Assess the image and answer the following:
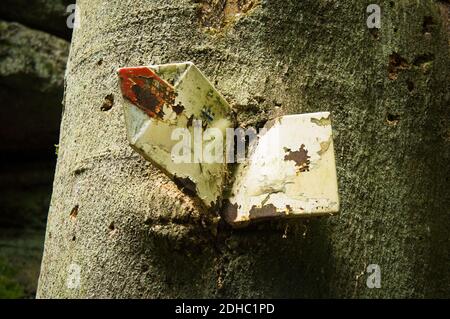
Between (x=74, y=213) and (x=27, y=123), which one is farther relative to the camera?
(x=27, y=123)

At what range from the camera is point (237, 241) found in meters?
0.54

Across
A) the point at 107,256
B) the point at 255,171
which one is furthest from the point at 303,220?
the point at 107,256

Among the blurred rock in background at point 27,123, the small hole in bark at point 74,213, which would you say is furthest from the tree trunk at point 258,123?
the blurred rock in background at point 27,123

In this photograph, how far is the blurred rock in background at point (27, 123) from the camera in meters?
2.05

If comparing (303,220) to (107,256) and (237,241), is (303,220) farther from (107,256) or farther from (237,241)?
(107,256)

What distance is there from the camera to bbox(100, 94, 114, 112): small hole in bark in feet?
2.04

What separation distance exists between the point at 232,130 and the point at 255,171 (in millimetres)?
46

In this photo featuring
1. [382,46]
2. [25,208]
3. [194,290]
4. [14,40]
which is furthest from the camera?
[25,208]

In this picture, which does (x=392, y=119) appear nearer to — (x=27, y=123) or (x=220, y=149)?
(x=220, y=149)

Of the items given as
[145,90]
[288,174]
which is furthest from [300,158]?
[145,90]

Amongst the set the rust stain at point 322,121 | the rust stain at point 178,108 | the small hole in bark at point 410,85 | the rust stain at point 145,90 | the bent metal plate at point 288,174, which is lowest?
the bent metal plate at point 288,174

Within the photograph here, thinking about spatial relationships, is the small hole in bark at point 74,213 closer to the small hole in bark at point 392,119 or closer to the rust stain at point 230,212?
the rust stain at point 230,212

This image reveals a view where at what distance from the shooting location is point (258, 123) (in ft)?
1.89

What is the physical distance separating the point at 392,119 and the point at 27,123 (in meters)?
1.76
